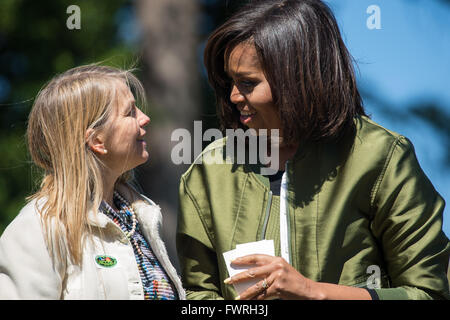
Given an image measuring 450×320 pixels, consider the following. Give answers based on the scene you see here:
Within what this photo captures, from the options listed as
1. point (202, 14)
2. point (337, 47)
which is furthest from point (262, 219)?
point (202, 14)

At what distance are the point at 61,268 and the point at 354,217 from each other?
3.51 ft

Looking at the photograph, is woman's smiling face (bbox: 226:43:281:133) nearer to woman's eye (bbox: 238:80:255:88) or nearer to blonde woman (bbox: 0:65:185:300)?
woman's eye (bbox: 238:80:255:88)

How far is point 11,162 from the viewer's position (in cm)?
682

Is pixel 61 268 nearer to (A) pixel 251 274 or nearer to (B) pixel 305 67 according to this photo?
(A) pixel 251 274

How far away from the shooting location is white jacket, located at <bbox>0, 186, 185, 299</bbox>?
7.56 feet

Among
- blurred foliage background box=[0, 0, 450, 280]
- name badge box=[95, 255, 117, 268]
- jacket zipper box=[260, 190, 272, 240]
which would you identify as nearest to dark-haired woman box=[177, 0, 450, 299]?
jacket zipper box=[260, 190, 272, 240]

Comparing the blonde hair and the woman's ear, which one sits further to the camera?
the woman's ear

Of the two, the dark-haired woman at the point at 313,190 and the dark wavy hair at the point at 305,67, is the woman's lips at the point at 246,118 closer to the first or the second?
the dark-haired woman at the point at 313,190

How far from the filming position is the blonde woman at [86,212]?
2.34 m

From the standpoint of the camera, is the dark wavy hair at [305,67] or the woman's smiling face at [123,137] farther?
the woman's smiling face at [123,137]

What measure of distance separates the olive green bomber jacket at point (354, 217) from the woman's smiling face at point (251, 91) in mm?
195

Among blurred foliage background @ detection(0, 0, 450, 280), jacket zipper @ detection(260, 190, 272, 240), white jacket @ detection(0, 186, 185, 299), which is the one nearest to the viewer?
white jacket @ detection(0, 186, 185, 299)

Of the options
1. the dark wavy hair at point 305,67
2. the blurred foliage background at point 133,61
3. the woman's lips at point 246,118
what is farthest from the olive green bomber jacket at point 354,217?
the blurred foliage background at point 133,61

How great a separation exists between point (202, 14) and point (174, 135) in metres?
1.47
